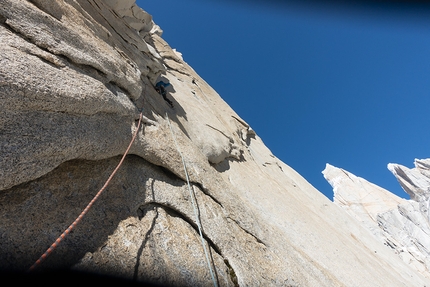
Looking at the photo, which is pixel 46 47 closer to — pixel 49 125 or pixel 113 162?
pixel 49 125

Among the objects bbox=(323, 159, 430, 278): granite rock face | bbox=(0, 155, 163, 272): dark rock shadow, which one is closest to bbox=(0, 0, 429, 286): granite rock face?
bbox=(0, 155, 163, 272): dark rock shadow

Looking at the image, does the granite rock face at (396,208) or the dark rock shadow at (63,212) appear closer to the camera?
the dark rock shadow at (63,212)

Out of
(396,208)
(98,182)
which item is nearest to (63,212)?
(98,182)

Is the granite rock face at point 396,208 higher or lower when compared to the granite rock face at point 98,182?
higher

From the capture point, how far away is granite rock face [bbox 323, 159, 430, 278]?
37.0m

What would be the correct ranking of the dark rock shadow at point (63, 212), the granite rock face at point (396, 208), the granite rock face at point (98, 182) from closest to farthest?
the dark rock shadow at point (63, 212)
the granite rock face at point (98, 182)
the granite rock face at point (396, 208)

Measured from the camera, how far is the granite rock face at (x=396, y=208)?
1458 inches

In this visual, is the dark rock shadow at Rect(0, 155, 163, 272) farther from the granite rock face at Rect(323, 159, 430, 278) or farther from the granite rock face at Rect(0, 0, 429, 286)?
the granite rock face at Rect(323, 159, 430, 278)

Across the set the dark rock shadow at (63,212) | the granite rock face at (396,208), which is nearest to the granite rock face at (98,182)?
the dark rock shadow at (63,212)

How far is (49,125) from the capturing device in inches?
151

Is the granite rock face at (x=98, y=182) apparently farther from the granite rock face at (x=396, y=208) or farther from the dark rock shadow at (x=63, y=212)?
the granite rock face at (x=396, y=208)

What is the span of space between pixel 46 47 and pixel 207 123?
33.4ft

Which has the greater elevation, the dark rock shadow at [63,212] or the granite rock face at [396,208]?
the granite rock face at [396,208]

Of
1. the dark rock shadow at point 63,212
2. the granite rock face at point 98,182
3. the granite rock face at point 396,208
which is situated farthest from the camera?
the granite rock face at point 396,208
